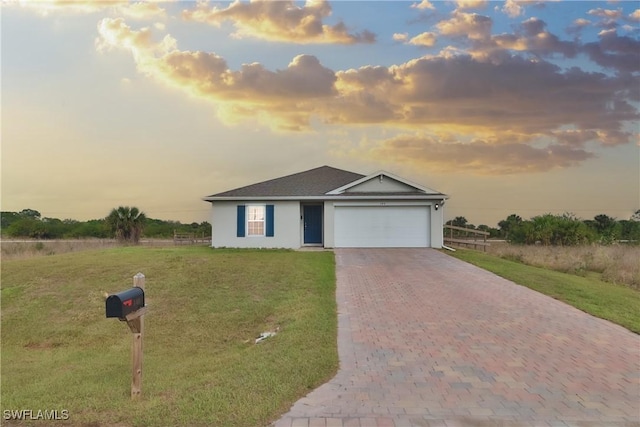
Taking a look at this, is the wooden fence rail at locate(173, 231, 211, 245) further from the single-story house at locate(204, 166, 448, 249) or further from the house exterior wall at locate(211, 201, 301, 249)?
the single-story house at locate(204, 166, 448, 249)

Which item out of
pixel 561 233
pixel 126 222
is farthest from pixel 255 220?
pixel 561 233

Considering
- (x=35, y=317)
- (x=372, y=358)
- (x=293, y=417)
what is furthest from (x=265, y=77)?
(x=293, y=417)

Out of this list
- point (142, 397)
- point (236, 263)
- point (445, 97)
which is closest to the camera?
point (142, 397)

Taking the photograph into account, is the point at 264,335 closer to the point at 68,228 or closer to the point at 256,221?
the point at 256,221

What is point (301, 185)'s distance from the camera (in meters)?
23.8

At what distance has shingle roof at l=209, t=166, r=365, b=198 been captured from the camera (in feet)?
73.4

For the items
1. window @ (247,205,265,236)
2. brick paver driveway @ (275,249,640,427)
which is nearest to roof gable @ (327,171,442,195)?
window @ (247,205,265,236)

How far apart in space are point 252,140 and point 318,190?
449 centimetres

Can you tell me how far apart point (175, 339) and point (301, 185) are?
1569 cm

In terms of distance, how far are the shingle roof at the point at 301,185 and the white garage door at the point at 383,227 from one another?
2112 millimetres

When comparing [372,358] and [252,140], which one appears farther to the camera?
[252,140]

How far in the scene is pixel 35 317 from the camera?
34.9ft

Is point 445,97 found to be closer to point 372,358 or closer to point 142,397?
point 372,358

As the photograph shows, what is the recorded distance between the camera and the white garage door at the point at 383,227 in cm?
2180
